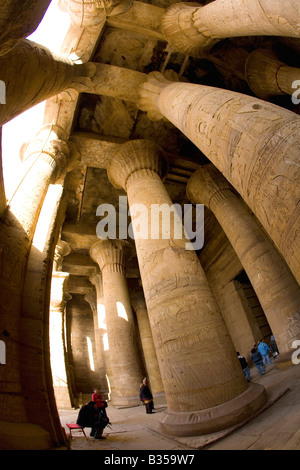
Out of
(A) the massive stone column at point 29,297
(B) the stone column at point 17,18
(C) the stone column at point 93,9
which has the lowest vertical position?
(A) the massive stone column at point 29,297

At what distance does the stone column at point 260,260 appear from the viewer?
5.25 meters

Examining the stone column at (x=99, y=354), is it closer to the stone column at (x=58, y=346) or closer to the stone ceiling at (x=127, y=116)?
the stone column at (x=58, y=346)

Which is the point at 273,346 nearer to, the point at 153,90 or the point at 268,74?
the point at 268,74

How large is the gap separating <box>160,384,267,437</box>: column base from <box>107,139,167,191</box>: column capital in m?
5.18

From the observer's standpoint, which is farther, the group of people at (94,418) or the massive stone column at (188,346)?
the group of people at (94,418)

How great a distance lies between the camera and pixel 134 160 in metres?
6.84

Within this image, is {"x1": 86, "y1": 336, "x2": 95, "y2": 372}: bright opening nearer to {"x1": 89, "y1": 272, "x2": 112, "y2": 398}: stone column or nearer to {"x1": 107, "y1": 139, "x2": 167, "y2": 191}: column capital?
{"x1": 89, "y1": 272, "x2": 112, "y2": 398}: stone column

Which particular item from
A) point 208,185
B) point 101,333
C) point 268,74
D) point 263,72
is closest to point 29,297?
point 208,185

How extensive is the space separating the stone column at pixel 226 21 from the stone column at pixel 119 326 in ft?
22.3

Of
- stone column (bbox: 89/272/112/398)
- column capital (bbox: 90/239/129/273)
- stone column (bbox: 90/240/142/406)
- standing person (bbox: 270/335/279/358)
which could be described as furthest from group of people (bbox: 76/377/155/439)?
stone column (bbox: 89/272/112/398)

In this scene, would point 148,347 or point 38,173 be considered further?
point 148,347

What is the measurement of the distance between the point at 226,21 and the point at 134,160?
11.0 feet

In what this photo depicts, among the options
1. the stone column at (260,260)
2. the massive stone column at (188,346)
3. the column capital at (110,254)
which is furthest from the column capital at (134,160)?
the column capital at (110,254)
